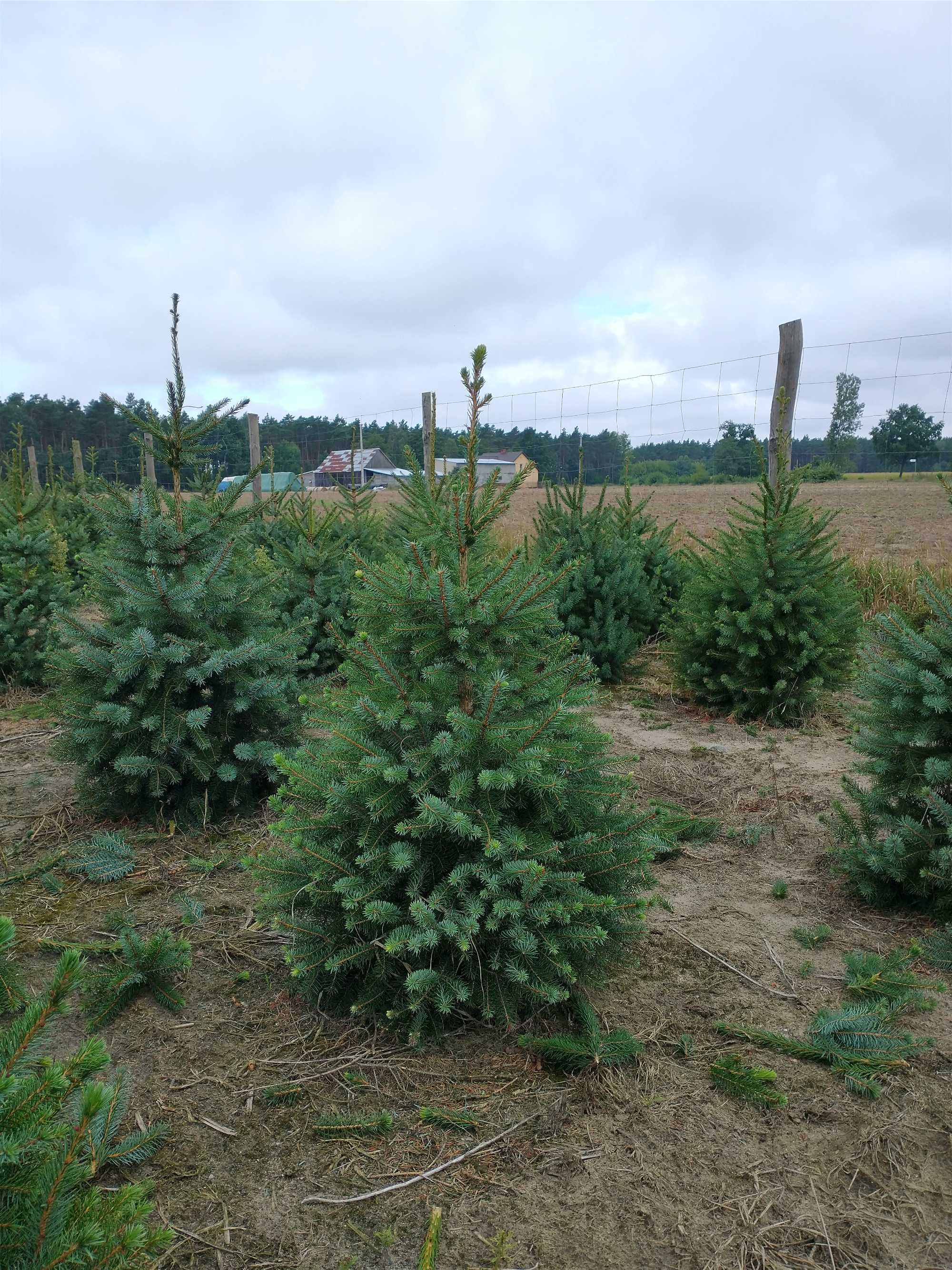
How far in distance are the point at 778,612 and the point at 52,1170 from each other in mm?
6317

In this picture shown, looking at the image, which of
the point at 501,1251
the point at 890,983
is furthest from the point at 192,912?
the point at 890,983

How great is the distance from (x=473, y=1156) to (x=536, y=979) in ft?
1.72

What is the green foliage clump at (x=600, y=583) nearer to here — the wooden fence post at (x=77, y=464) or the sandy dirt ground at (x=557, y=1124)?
the sandy dirt ground at (x=557, y=1124)

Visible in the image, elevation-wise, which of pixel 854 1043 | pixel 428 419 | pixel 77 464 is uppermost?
pixel 428 419

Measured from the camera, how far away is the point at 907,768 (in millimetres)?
3658

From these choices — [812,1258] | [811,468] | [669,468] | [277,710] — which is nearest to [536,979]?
[812,1258]

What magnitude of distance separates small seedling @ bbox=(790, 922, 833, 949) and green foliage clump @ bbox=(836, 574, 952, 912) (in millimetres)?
388

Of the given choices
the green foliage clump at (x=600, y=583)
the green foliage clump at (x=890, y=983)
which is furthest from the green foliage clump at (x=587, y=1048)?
the green foliage clump at (x=600, y=583)

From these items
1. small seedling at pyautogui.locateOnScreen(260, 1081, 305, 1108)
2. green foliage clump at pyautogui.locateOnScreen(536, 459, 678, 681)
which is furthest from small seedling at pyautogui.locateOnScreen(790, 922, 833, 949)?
green foliage clump at pyautogui.locateOnScreen(536, 459, 678, 681)

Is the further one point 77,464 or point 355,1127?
point 77,464

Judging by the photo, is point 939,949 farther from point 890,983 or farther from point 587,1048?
point 587,1048

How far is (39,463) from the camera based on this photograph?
30484mm

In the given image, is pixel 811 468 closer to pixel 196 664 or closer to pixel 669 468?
pixel 196 664

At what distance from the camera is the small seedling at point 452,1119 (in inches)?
93.7
